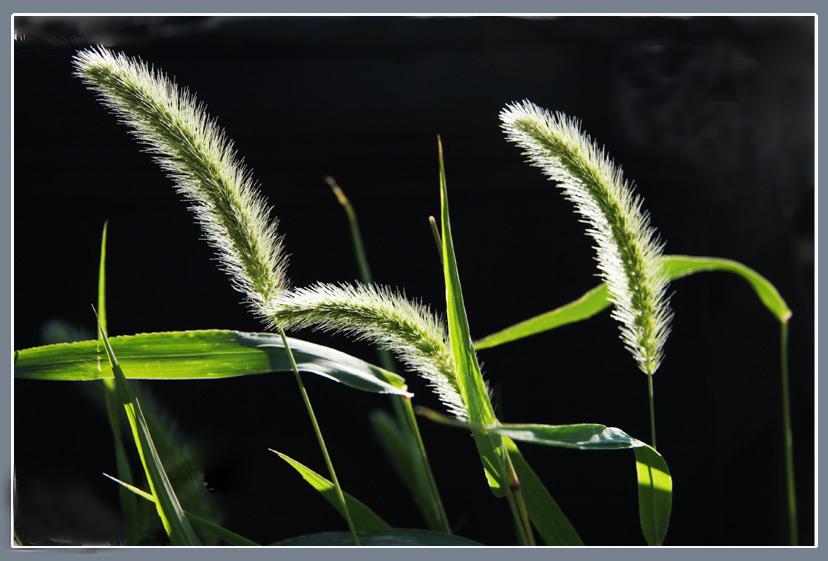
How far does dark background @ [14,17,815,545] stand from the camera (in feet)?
2.62

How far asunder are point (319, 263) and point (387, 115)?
0.25 meters

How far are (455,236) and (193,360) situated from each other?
19.2 inches

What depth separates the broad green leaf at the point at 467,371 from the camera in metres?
0.42

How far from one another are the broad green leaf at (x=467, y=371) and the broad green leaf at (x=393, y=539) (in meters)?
0.08

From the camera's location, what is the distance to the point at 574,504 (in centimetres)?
91

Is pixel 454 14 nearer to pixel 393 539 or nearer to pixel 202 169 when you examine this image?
pixel 202 169

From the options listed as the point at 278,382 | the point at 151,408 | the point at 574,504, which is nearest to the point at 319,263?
the point at 278,382

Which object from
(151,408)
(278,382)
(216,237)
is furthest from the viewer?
(278,382)

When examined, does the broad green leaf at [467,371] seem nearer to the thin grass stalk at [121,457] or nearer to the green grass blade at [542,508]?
the green grass blade at [542,508]

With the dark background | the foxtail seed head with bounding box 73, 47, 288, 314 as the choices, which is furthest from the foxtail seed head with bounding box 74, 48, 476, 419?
the dark background

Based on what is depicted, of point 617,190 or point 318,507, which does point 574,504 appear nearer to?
point 318,507

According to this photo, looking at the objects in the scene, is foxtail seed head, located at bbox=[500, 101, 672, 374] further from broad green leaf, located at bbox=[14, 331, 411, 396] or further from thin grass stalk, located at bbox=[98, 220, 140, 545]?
thin grass stalk, located at bbox=[98, 220, 140, 545]

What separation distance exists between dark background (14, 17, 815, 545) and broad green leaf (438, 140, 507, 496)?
0.43 metres

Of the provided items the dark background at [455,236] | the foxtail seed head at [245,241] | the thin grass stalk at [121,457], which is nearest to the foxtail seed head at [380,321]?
the foxtail seed head at [245,241]
